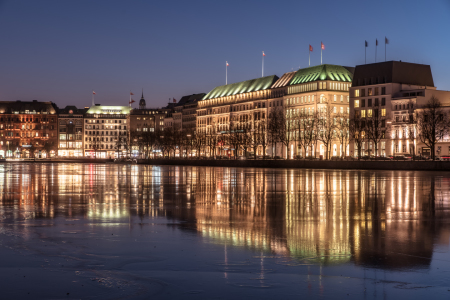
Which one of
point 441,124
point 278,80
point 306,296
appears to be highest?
point 278,80

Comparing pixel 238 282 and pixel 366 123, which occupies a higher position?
pixel 366 123

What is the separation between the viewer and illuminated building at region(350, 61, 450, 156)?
129 m

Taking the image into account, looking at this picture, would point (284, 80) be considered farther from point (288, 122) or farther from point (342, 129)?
point (342, 129)

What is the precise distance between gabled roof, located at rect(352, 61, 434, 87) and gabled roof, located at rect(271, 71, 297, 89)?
35250 millimetres

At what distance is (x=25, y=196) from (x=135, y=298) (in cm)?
Answer: 2057

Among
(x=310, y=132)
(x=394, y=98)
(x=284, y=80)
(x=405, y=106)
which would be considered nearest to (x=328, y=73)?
(x=284, y=80)

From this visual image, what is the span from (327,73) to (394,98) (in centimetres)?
2785

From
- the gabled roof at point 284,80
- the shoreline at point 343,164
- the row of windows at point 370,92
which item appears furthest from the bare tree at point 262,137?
the gabled roof at point 284,80

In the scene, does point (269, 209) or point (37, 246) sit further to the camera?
point (269, 209)

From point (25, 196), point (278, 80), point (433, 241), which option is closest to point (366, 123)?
point (278, 80)

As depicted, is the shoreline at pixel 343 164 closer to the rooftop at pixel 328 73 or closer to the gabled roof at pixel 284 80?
the rooftop at pixel 328 73

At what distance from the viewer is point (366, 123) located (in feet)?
394

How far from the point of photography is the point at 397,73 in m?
138

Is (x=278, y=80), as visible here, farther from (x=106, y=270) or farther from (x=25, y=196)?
(x=106, y=270)
